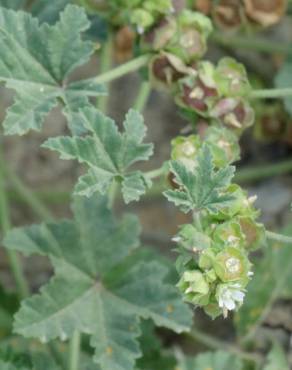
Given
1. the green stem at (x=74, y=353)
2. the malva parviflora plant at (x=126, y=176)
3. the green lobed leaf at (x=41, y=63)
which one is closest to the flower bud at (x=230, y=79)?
the malva parviflora plant at (x=126, y=176)

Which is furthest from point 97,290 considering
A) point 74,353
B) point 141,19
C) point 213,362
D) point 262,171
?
point 262,171

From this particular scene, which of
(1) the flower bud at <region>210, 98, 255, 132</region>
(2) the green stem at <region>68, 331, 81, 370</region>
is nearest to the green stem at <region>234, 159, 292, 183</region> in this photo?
(1) the flower bud at <region>210, 98, 255, 132</region>

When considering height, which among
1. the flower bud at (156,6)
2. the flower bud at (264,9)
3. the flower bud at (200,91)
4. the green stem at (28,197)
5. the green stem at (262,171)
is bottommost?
the green stem at (28,197)

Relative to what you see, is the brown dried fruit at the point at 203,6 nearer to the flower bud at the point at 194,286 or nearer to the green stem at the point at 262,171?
the green stem at the point at 262,171

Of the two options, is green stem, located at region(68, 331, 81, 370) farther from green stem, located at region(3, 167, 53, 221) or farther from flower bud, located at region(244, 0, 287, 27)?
flower bud, located at region(244, 0, 287, 27)

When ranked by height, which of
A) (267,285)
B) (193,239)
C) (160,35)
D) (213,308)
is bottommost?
(267,285)

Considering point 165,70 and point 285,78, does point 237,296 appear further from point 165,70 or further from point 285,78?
point 285,78

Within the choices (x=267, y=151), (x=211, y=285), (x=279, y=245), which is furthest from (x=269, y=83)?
(x=211, y=285)
